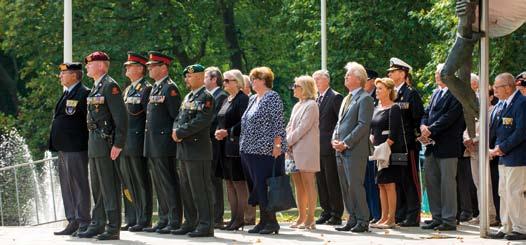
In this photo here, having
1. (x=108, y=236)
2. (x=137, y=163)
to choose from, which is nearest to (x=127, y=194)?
(x=137, y=163)

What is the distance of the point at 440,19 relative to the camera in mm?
29609

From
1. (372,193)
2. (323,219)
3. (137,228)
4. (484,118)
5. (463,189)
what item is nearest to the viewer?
(484,118)

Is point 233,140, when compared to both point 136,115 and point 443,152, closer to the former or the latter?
point 136,115

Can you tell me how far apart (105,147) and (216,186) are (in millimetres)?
2501

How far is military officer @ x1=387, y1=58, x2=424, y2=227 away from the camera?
55.2 ft

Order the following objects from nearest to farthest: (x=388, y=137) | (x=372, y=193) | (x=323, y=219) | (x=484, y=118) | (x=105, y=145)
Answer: (x=484, y=118) < (x=105, y=145) < (x=388, y=137) < (x=372, y=193) < (x=323, y=219)

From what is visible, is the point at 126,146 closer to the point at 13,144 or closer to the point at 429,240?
the point at 429,240

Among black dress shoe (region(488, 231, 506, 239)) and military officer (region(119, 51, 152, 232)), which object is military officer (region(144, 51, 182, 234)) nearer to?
military officer (region(119, 51, 152, 232))

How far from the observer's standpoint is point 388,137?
16609 mm

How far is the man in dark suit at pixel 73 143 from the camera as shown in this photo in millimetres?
15195

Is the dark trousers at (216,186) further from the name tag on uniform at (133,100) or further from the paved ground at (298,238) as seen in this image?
the name tag on uniform at (133,100)

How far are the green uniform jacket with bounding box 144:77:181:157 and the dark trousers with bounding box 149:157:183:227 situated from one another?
0.36ft

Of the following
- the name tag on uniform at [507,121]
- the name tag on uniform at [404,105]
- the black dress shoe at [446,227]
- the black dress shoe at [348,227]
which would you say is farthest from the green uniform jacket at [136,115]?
the name tag on uniform at [507,121]

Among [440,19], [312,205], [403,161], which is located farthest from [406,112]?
[440,19]
